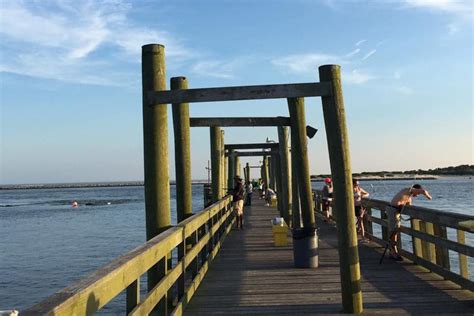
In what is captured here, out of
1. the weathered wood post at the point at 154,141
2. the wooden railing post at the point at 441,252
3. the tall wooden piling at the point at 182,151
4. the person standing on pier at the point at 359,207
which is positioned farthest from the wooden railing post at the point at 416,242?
the weathered wood post at the point at 154,141

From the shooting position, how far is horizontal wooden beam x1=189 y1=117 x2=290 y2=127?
29.2ft

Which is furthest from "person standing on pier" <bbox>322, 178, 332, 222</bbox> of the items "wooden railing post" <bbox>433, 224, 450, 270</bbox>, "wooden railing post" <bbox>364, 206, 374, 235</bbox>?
"wooden railing post" <bbox>433, 224, 450, 270</bbox>

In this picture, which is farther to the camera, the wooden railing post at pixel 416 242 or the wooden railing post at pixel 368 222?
the wooden railing post at pixel 368 222

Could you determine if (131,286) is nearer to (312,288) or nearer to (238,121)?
(312,288)

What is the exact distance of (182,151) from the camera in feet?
24.8

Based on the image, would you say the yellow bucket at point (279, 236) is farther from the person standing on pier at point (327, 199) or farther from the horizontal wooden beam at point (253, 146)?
the horizontal wooden beam at point (253, 146)

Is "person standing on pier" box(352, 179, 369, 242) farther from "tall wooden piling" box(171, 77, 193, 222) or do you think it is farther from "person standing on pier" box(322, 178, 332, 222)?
"tall wooden piling" box(171, 77, 193, 222)

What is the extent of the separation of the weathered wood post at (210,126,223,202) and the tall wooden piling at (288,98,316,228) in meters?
5.48

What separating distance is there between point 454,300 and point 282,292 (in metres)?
1.84

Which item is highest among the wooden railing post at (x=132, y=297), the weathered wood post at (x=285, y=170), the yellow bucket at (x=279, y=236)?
the weathered wood post at (x=285, y=170)

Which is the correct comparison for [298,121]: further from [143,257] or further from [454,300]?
[143,257]

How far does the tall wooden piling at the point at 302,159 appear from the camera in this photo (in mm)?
7500

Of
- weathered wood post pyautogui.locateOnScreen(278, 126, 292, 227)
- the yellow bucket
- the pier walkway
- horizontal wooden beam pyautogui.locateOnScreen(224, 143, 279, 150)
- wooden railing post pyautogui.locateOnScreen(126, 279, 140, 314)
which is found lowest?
the pier walkway

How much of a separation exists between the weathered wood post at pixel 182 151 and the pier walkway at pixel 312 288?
1.08 meters
